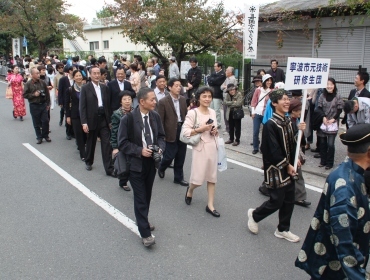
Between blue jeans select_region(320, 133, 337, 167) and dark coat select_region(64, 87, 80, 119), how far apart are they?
4.92 metres

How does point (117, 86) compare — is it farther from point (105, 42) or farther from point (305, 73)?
point (105, 42)

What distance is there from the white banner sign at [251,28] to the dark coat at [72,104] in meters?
5.54

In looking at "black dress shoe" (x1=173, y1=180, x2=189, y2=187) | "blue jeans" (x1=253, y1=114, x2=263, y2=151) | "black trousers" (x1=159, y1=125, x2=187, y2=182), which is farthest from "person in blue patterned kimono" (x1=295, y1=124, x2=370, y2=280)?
"blue jeans" (x1=253, y1=114, x2=263, y2=151)

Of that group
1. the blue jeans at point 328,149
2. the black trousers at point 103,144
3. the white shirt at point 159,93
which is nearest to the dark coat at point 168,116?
the white shirt at point 159,93

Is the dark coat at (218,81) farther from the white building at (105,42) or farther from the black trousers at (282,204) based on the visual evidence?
the white building at (105,42)

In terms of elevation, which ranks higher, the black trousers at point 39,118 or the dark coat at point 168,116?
the dark coat at point 168,116

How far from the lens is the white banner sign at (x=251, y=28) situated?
1162 centimetres

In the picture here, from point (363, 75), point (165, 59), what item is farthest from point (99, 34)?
point (363, 75)

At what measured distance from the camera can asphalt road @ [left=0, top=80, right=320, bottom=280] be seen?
3.94 m

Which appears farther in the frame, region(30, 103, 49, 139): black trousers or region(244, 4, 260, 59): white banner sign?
region(244, 4, 260, 59): white banner sign

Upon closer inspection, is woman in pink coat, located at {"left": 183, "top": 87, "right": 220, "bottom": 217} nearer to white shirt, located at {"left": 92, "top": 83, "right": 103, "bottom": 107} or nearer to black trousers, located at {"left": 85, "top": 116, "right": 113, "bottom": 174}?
black trousers, located at {"left": 85, "top": 116, "right": 113, "bottom": 174}

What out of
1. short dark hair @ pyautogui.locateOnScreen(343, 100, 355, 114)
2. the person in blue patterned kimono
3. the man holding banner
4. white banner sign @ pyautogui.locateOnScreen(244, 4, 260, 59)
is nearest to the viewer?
the person in blue patterned kimono

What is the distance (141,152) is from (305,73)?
234 centimetres

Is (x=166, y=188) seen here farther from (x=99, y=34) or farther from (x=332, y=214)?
(x=99, y=34)
